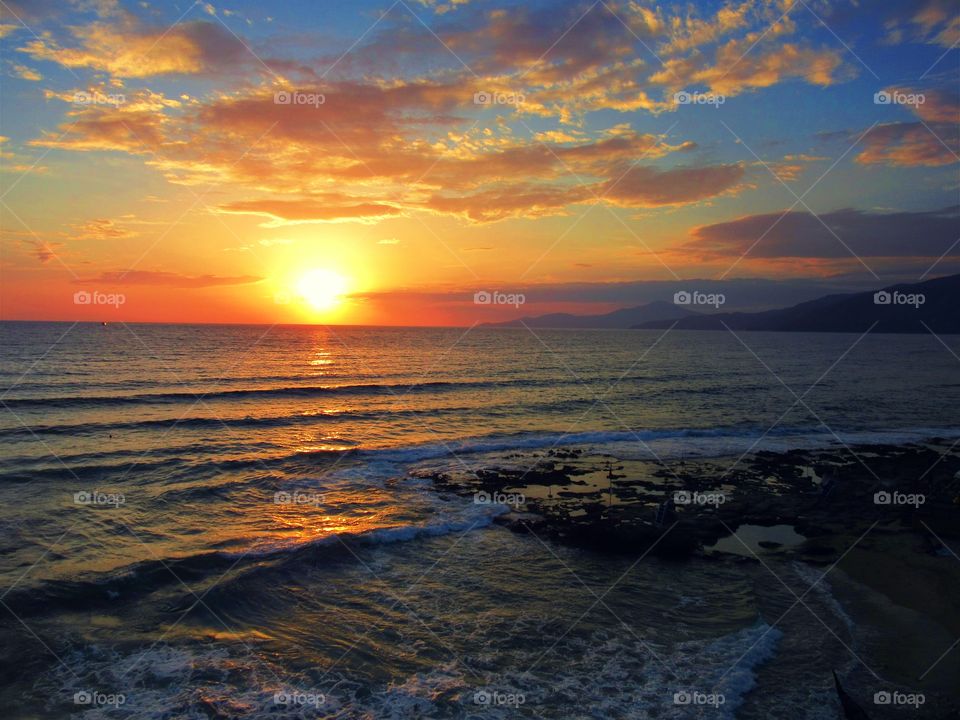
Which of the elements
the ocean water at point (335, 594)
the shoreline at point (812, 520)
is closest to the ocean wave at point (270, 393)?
the ocean water at point (335, 594)

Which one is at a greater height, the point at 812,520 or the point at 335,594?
the point at 812,520

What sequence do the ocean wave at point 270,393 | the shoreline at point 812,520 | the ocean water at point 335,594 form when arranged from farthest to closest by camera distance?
1. the ocean wave at point 270,393
2. the shoreline at point 812,520
3. the ocean water at point 335,594

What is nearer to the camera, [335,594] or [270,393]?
[335,594]

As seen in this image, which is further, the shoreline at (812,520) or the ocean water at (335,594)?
the shoreline at (812,520)

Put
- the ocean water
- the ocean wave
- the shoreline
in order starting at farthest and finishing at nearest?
the ocean wave, the shoreline, the ocean water

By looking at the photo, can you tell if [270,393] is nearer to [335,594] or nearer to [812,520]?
[335,594]

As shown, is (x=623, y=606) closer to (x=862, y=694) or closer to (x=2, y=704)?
(x=862, y=694)

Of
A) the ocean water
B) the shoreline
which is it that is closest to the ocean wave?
the ocean water

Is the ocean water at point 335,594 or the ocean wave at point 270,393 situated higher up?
the ocean wave at point 270,393

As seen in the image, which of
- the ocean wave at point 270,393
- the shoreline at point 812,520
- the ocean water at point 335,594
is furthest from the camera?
the ocean wave at point 270,393

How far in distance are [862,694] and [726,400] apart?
43.6m

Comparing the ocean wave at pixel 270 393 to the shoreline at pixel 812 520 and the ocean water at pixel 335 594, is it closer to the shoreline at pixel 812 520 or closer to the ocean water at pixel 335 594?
the ocean water at pixel 335 594

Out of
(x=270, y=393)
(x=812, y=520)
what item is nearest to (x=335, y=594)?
(x=812, y=520)

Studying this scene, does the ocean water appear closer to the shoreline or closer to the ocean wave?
the shoreline
